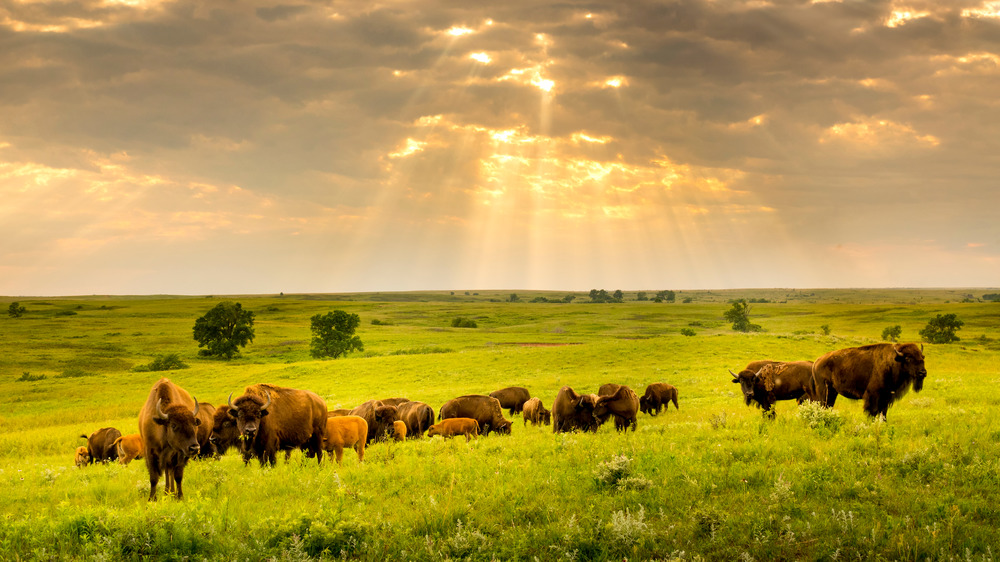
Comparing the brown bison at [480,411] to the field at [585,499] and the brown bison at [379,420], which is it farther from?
the field at [585,499]

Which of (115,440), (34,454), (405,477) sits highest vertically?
(405,477)

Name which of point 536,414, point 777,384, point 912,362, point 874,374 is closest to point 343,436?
point 536,414

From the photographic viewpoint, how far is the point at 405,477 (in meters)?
10.1

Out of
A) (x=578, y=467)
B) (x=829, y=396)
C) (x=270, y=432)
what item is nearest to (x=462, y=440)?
(x=270, y=432)

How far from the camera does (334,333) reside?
235 feet

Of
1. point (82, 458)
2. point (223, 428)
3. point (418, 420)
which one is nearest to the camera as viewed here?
point (223, 428)

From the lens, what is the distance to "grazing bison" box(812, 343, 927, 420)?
14.0 meters

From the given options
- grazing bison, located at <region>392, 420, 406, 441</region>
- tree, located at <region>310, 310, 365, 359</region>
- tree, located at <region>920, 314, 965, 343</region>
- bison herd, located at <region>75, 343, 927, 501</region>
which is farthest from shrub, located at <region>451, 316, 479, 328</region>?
grazing bison, located at <region>392, 420, 406, 441</region>

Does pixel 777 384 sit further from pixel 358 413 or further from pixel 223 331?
pixel 223 331

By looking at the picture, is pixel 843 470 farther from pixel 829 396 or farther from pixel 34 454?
pixel 34 454

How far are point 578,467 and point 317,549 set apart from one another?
16.0ft

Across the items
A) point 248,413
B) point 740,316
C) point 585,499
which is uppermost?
point 248,413

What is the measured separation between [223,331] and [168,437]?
74049mm

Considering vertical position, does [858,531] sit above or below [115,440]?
above
